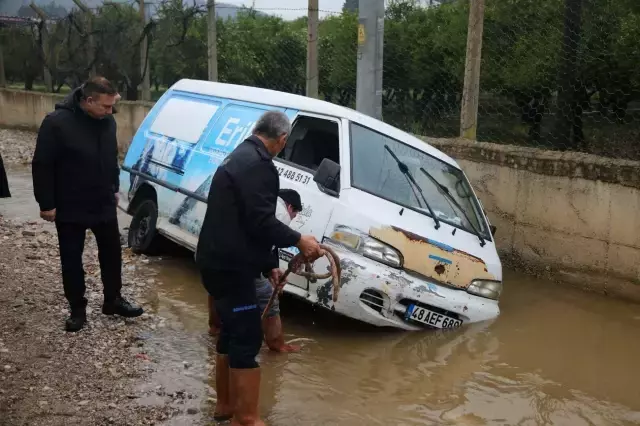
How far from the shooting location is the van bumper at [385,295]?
5355 mm

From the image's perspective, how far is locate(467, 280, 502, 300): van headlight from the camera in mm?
5828

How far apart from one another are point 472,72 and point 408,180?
275cm

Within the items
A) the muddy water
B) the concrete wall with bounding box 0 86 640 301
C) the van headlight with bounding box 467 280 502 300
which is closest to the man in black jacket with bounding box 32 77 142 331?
the muddy water

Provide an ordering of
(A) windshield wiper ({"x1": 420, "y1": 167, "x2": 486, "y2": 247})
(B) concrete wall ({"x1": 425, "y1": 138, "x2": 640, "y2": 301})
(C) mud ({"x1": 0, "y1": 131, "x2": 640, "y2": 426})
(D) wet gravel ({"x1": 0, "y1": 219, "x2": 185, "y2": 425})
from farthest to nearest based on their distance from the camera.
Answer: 1. (B) concrete wall ({"x1": 425, "y1": 138, "x2": 640, "y2": 301})
2. (A) windshield wiper ({"x1": 420, "y1": 167, "x2": 486, "y2": 247})
3. (C) mud ({"x1": 0, "y1": 131, "x2": 640, "y2": 426})
4. (D) wet gravel ({"x1": 0, "y1": 219, "x2": 185, "y2": 425})

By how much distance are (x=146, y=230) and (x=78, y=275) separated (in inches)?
96.5

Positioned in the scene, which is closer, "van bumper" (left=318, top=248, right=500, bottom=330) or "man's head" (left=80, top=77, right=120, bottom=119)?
"man's head" (left=80, top=77, right=120, bottom=119)

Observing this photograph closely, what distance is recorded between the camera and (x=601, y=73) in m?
7.56

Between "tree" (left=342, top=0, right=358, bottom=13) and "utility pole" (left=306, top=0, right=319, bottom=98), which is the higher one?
"tree" (left=342, top=0, right=358, bottom=13)

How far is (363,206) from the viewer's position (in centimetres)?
565

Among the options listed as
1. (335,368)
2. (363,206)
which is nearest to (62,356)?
(335,368)

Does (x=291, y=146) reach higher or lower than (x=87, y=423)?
higher

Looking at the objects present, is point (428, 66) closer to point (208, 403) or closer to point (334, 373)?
point (334, 373)

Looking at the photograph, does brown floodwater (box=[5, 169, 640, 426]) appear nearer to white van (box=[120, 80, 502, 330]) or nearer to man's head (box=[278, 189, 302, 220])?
white van (box=[120, 80, 502, 330])

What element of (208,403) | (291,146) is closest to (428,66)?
(291,146)
